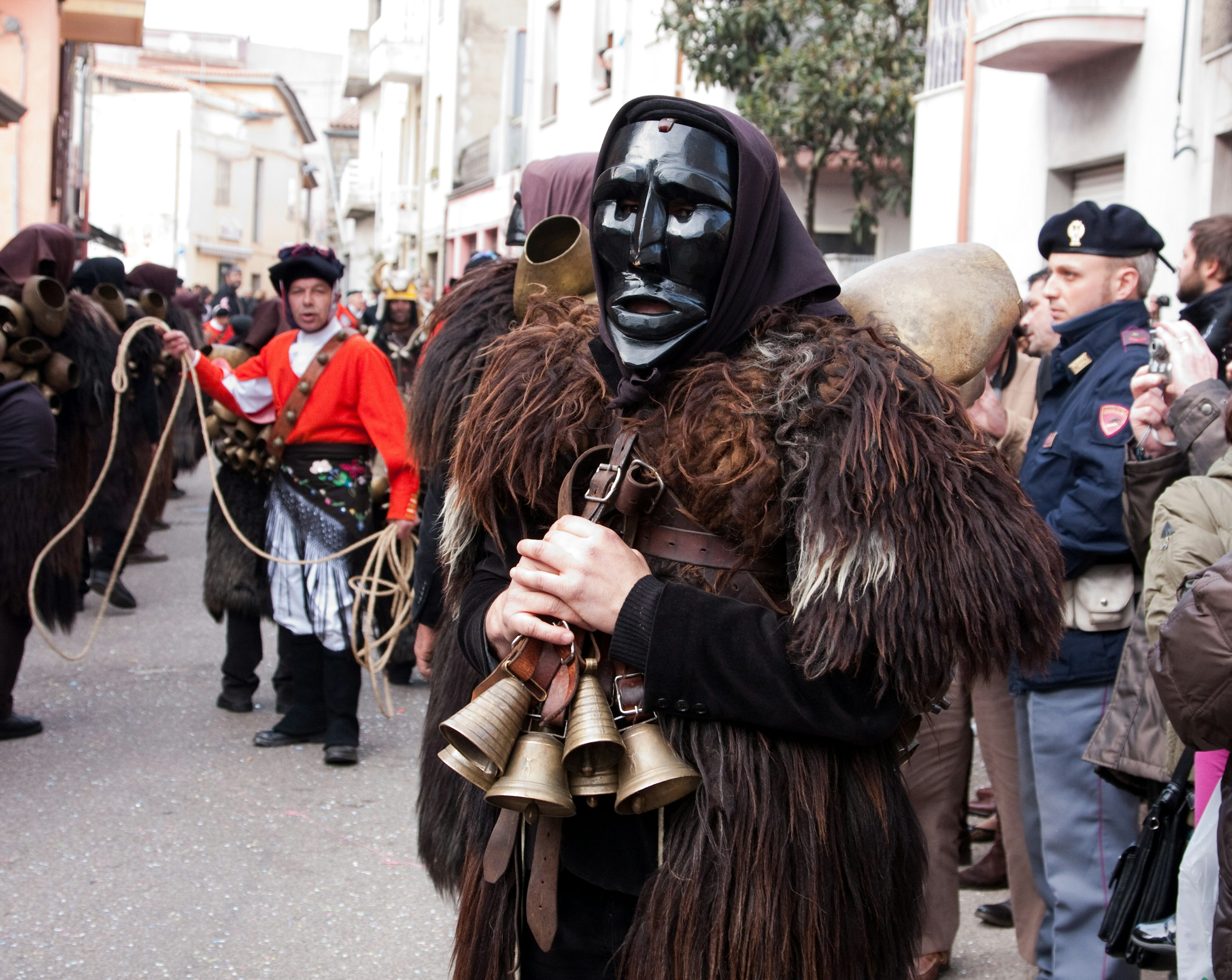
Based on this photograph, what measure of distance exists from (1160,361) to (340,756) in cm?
372

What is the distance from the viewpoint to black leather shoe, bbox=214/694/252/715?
6262 mm

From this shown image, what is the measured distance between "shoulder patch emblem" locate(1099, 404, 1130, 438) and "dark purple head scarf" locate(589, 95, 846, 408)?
1522 millimetres

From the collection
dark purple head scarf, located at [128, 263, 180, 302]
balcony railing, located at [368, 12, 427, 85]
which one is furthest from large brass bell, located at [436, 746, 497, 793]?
balcony railing, located at [368, 12, 427, 85]

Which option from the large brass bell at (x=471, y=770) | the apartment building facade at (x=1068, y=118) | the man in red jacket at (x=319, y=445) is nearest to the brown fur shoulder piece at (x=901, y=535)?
the large brass bell at (x=471, y=770)

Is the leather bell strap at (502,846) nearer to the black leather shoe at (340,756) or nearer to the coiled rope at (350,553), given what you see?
the coiled rope at (350,553)

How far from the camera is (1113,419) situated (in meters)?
3.34

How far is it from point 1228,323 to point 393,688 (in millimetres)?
4535

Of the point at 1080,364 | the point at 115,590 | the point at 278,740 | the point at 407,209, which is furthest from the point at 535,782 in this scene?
the point at 407,209

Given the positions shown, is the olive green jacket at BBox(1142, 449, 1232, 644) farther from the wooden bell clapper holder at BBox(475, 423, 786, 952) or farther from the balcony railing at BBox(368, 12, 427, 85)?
the balcony railing at BBox(368, 12, 427, 85)

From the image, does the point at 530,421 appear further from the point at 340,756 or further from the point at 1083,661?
the point at 340,756

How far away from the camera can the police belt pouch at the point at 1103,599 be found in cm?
330

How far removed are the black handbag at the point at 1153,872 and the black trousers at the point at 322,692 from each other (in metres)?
3.53

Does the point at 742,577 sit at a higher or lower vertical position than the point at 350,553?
higher

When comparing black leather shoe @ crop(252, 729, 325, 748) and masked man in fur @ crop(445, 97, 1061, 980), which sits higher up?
masked man in fur @ crop(445, 97, 1061, 980)
